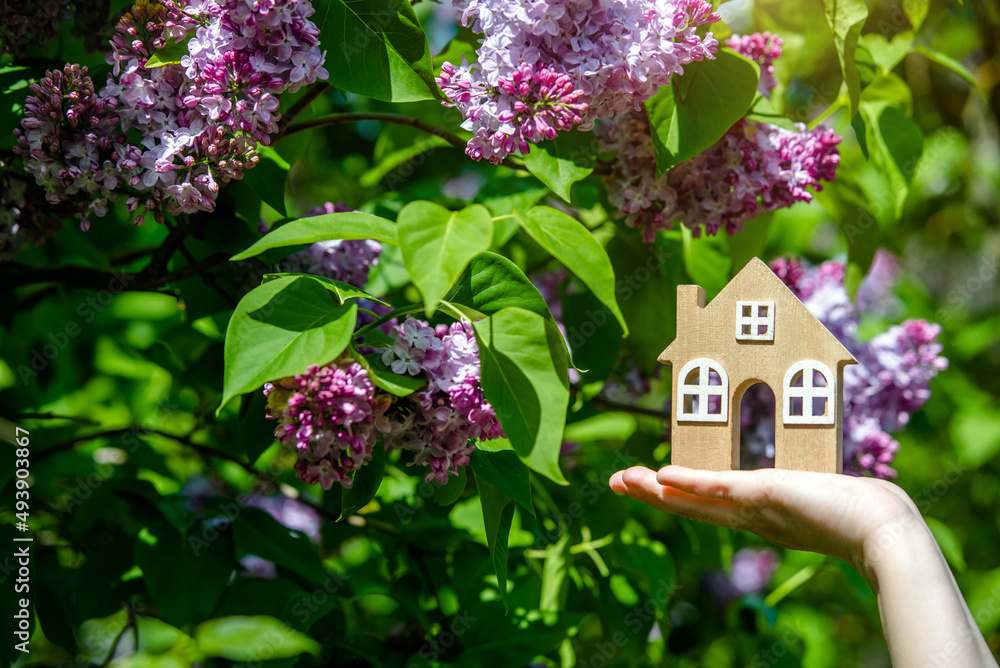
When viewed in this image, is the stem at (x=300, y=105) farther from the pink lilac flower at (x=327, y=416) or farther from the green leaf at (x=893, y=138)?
the green leaf at (x=893, y=138)

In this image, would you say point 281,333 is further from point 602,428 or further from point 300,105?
point 602,428

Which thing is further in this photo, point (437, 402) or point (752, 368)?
point (752, 368)

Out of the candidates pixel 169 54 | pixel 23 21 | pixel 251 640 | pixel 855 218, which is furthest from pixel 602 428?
pixel 23 21

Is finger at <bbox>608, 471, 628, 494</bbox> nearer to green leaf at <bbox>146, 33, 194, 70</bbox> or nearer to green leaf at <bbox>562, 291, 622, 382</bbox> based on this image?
green leaf at <bbox>562, 291, 622, 382</bbox>

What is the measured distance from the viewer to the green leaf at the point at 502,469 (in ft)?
2.76

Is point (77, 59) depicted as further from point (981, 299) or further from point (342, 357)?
point (981, 299)

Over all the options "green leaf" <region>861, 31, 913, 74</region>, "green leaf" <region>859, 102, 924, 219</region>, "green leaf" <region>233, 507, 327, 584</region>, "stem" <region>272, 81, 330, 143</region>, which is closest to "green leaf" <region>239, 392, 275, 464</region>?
"green leaf" <region>233, 507, 327, 584</region>

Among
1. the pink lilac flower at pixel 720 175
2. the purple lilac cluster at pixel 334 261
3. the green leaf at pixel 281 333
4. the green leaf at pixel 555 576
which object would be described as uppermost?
the pink lilac flower at pixel 720 175

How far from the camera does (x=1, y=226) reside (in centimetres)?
102

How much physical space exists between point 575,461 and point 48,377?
1.17 meters

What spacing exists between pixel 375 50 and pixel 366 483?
1.59 ft

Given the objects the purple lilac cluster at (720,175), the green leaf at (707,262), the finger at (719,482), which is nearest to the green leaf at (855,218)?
the green leaf at (707,262)

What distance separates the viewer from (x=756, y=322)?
97 cm

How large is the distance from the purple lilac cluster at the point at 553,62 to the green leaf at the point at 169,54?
0.29m
